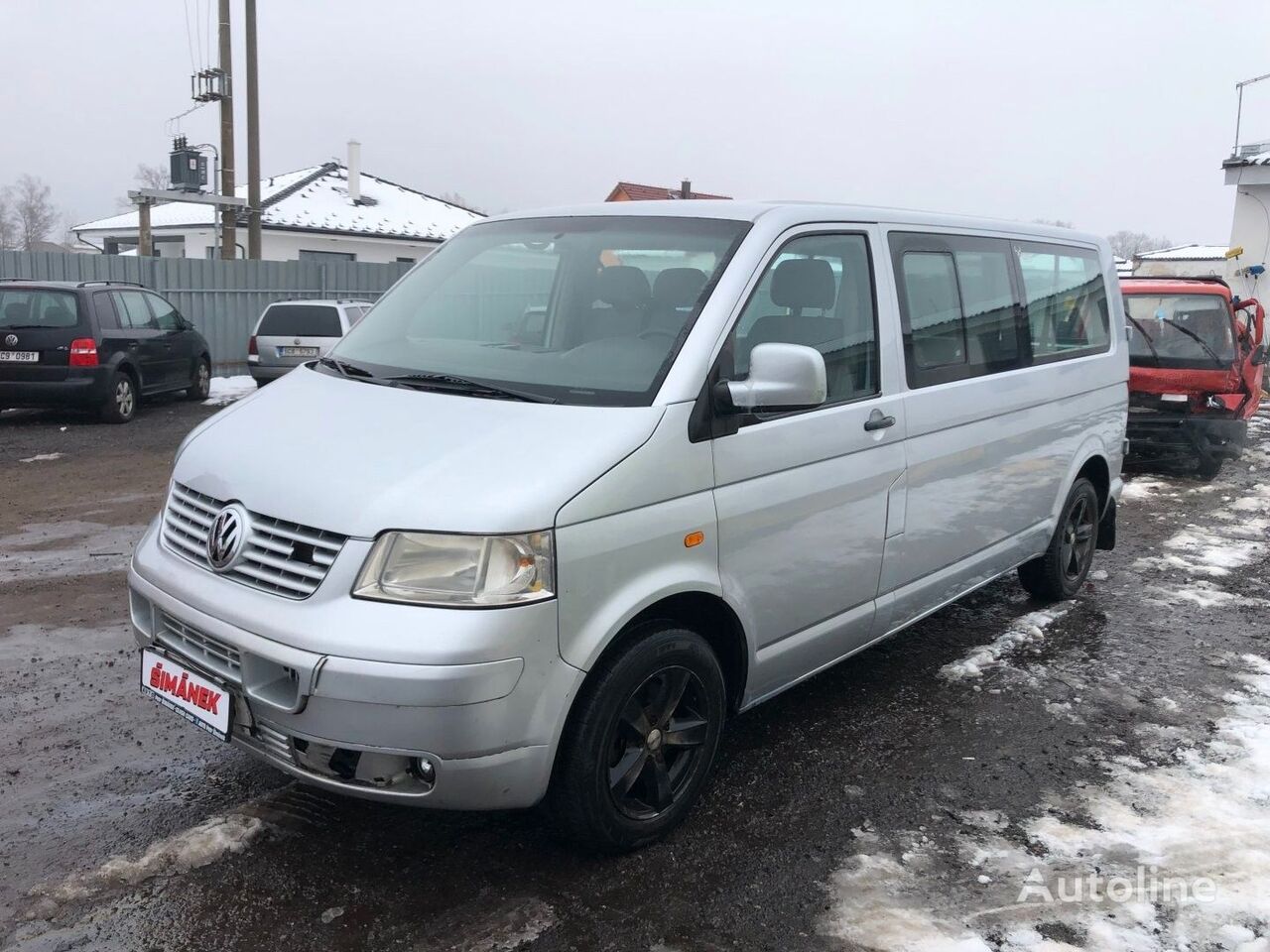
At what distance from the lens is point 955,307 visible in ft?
15.2

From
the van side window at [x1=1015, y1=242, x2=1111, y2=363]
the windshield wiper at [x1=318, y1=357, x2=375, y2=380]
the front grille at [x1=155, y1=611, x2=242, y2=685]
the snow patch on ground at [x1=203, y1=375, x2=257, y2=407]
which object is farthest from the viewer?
the snow patch on ground at [x1=203, y1=375, x2=257, y2=407]

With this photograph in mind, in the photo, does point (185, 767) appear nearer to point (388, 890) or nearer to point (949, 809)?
point (388, 890)

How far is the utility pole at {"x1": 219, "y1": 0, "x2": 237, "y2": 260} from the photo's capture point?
1953cm

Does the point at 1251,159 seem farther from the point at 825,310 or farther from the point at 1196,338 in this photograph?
the point at 825,310

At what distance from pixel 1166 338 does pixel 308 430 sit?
1020cm

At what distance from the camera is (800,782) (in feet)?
13.0

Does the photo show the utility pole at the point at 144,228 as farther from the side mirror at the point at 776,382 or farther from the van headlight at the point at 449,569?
the van headlight at the point at 449,569

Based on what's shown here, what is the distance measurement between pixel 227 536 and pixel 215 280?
17960mm

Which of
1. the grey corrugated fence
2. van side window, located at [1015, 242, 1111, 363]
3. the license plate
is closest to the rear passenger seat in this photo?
the license plate

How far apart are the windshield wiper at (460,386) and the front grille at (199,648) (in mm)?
1042

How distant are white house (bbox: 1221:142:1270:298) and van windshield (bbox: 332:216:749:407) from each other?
20577 millimetres

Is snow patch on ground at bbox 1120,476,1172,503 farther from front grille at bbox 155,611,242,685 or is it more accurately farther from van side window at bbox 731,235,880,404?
front grille at bbox 155,611,242,685

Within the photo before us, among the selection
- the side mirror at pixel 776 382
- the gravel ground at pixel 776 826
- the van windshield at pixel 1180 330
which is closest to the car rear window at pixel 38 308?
the gravel ground at pixel 776 826

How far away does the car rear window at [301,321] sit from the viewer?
15375mm
